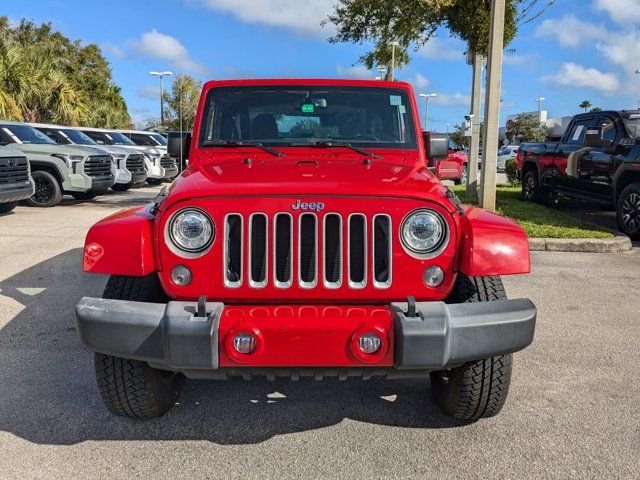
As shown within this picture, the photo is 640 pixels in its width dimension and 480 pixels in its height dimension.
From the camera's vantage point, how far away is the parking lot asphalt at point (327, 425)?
283 cm

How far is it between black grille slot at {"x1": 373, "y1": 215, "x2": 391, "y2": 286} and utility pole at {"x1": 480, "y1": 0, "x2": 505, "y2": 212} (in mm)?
7634

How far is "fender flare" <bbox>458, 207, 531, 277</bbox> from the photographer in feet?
9.07

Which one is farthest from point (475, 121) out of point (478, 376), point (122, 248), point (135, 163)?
point (122, 248)

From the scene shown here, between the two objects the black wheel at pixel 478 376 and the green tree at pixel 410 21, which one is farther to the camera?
the green tree at pixel 410 21

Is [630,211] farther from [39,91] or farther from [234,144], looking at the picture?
[39,91]

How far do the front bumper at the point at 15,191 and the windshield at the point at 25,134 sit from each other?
200cm

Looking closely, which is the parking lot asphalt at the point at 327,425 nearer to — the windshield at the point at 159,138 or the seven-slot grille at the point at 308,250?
the seven-slot grille at the point at 308,250

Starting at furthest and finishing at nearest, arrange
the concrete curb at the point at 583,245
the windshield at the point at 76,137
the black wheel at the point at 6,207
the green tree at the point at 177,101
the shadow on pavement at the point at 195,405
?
the green tree at the point at 177,101 → the windshield at the point at 76,137 → the black wheel at the point at 6,207 → the concrete curb at the point at 583,245 → the shadow on pavement at the point at 195,405

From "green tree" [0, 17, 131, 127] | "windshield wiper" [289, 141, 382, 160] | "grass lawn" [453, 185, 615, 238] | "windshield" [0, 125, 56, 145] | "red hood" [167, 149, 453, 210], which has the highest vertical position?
"green tree" [0, 17, 131, 127]

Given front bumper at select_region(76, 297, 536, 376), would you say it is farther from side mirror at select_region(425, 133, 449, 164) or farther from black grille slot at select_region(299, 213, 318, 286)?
side mirror at select_region(425, 133, 449, 164)

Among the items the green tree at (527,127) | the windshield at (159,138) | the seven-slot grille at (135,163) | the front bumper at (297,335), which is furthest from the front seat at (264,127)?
the green tree at (527,127)

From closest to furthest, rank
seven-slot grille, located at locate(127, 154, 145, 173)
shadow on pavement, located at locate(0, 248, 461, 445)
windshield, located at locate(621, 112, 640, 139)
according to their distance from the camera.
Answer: shadow on pavement, located at locate(0, 248, 461, 445) → windshield, located at locate(621, 112, 640, 139) → seven-slot grille, located at locate(127, 154, 145, 173)

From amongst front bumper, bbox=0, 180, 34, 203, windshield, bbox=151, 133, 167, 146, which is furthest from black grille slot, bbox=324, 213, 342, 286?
windshield, bbox=151, 133, 167, 146

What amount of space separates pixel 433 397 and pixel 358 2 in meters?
12.6
